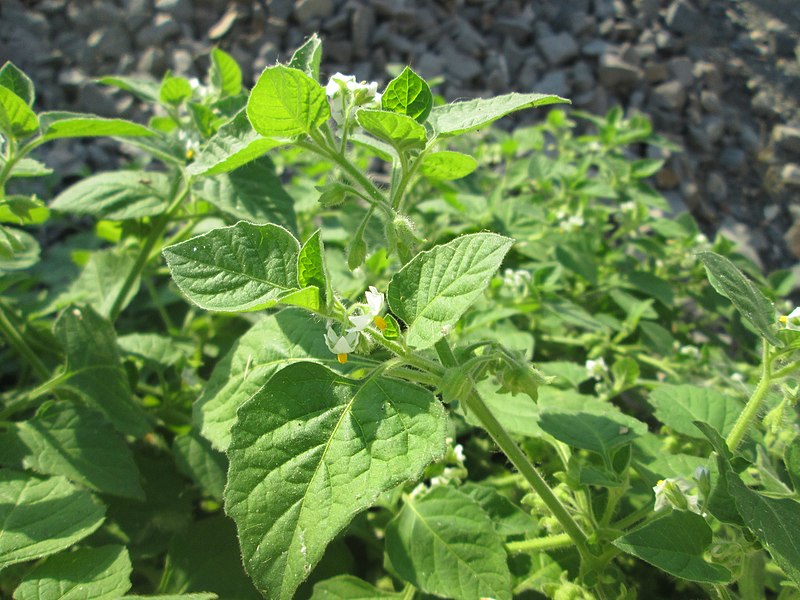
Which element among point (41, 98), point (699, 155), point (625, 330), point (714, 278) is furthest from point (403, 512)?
point (41, 98)

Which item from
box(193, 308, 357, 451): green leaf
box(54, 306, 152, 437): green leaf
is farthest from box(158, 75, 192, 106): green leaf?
box(193, 308, 357, 451): green leaf

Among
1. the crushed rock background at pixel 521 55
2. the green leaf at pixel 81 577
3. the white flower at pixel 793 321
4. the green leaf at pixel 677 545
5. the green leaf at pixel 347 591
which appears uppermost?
the white flower at pixel 793 321

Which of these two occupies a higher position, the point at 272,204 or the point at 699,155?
the point at 272,204

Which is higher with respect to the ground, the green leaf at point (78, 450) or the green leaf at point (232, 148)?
the green leaf at point (232, 148)

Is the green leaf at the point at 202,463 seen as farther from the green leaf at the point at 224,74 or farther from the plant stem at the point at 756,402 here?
the plant stem at the point at 756,402

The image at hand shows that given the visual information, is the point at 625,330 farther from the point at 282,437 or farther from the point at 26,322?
the point at 26,322

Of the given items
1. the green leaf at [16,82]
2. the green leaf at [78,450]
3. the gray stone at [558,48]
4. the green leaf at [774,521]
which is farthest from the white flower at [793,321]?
the gray stone at [558,48]

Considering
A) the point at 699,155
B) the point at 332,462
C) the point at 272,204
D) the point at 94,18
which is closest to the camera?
the point at 332,462
